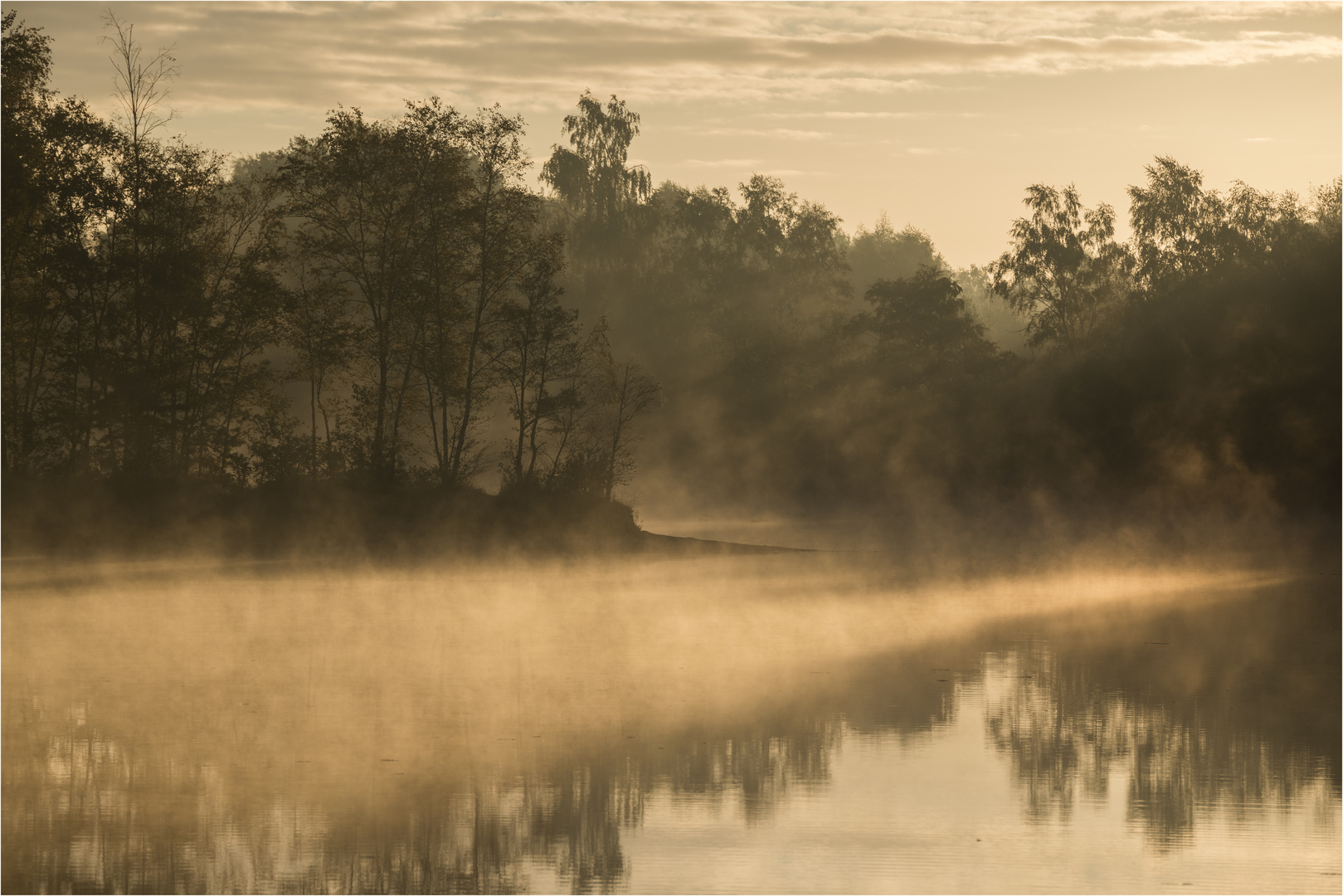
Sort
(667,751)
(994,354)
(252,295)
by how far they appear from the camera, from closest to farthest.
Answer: (667,751) → (252,295) → (994,354)

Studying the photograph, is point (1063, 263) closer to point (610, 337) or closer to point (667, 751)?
point (610, 337)

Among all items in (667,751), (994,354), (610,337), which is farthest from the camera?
(610,337)

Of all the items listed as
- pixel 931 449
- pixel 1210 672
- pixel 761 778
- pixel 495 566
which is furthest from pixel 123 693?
pixel 931 449

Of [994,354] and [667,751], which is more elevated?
[994,354]

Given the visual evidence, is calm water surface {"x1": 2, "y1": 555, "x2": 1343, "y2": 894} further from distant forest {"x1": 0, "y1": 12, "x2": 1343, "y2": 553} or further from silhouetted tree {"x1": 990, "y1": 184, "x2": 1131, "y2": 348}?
silhouetted tree {"x1": 990, "y1": 184, "x2": 1131, "y2": 348}

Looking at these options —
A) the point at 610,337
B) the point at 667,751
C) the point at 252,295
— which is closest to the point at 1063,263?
the point at 610,337

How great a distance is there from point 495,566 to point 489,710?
15113 mm

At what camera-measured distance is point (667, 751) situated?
9.47m

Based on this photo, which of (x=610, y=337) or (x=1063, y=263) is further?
(x=610, y=337)

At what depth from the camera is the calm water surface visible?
6.91 m

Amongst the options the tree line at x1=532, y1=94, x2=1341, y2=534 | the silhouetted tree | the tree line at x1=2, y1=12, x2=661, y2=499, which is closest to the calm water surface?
the tree line at x1=2, y1=12, x2=661, y2=499

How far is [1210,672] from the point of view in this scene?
12891 mm

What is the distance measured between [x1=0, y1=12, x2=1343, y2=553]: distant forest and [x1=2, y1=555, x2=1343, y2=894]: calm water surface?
14.8m

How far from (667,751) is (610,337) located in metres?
63.9
